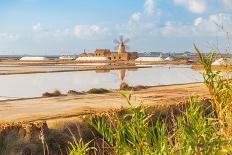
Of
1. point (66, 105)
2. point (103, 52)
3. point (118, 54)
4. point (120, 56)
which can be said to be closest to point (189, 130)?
point (66, 105)

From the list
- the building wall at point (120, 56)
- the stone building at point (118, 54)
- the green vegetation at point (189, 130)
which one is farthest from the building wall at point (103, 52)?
the green vegetation at point (189, 130)

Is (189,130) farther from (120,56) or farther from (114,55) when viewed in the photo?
(114,55)

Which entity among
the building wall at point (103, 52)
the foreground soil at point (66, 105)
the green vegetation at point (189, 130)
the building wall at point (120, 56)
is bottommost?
the foreground soil at point (66, 105)

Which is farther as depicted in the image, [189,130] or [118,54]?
[118,54]

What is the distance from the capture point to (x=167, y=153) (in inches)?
132

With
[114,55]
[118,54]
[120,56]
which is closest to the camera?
[120,56]

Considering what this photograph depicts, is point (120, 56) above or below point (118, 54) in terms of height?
below

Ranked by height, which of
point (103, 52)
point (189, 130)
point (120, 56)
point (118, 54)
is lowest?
point (120, 56)

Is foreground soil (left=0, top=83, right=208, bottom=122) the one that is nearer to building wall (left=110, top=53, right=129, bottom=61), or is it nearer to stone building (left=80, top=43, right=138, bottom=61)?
building wall (left=110, top=53, right=129, bottom=61)

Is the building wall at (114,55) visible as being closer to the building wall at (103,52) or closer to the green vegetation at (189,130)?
the building wall at (103,52)

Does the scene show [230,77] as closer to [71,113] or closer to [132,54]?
[71,113]

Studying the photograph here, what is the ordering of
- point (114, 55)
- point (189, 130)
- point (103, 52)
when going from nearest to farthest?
point (189, 130)
point (114, 55)
point (103, 52)

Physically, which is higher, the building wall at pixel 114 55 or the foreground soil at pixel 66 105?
the building wall at pixel 114 55

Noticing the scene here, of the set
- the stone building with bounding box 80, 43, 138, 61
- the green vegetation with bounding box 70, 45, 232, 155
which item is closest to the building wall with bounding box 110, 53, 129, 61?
the stone building with bounding box 80, 43, 138, 61
